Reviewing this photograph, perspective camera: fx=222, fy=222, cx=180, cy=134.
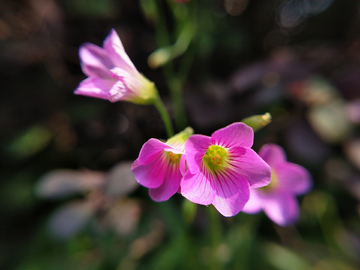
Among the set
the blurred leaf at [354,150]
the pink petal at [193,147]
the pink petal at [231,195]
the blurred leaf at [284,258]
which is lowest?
the blurred leaf at [284,258]

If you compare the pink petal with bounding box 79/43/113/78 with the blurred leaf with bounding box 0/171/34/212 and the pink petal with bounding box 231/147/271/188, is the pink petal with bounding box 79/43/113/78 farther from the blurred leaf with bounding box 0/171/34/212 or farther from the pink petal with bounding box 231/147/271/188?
the blurred leaf with bounding box 0/171/34/212

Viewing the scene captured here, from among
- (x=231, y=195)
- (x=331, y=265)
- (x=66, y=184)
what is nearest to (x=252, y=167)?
(x=231, y=195)

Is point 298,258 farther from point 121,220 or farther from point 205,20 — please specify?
point 205,20

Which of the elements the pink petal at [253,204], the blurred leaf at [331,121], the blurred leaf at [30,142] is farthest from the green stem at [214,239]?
the blurred leaf at [30,142]

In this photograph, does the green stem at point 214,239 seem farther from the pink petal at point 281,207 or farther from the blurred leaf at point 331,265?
the blurred leaf at point 331,265

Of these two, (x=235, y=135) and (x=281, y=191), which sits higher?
(x=235, y=135)

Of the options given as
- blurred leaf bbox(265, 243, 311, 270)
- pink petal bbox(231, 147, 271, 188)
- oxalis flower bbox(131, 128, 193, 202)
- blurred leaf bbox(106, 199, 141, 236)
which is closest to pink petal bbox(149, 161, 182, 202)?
oxalis flower bbox(131, 128, 193, 202)

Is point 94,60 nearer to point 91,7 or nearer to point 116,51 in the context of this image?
point 116,51
